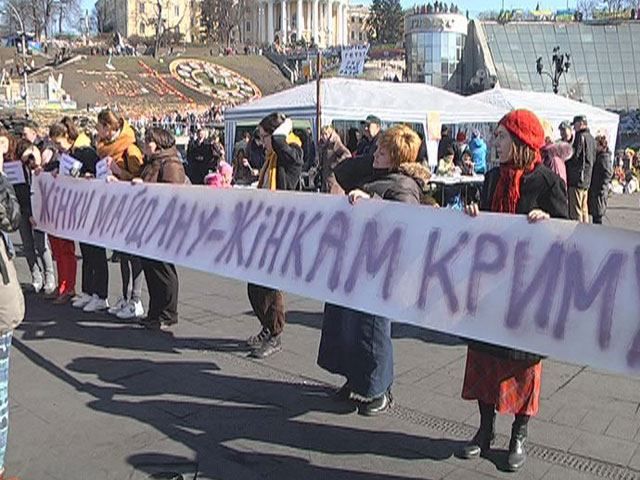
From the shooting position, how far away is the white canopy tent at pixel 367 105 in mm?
18156

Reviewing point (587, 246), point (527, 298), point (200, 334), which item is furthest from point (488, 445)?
point (200, 334)

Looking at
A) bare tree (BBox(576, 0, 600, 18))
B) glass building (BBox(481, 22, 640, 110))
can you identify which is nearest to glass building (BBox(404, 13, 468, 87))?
glass building (BBox(481, 22, 640, 110))

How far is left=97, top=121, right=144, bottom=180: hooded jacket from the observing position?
7.04 metres

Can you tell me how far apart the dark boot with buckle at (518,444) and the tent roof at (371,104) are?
46.8 feet

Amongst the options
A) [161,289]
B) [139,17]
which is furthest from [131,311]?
[139,17]

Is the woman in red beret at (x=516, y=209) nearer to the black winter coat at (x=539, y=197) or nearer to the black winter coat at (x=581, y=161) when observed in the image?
the black winter coat at (x=539, y=197)

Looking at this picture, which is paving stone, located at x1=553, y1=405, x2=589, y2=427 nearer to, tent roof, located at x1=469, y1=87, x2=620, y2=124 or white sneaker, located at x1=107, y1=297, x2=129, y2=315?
white sneaker, located at x1=107, y1=297, x2=129, y2=315

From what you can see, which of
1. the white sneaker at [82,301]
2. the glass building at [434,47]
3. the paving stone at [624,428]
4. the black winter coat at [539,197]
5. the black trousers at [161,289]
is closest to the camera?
the black winter coat at [539,197]

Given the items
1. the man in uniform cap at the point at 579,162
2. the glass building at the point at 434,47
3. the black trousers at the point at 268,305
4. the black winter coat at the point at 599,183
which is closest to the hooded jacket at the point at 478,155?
the black winter coat at the point at 599,183

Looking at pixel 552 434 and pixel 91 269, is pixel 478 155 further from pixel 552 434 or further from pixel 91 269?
pixel 552 434

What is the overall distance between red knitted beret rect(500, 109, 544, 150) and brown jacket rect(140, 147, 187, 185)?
11.9 ft

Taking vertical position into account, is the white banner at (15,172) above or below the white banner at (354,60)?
below

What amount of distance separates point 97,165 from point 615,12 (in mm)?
100061

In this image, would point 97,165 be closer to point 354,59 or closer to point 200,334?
point 200,334
